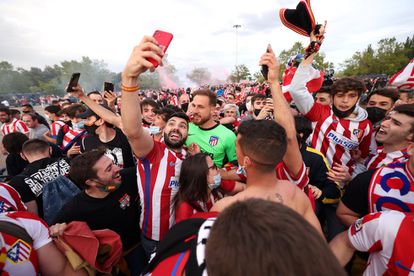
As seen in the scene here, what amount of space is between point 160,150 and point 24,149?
2.17 metres

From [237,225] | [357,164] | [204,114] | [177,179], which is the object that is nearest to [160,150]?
[177,179]

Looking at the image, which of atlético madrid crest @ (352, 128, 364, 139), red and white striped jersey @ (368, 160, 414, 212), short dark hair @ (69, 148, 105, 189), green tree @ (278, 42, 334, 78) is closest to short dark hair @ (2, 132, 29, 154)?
short dark hair @ (69, 148, 105, 189)

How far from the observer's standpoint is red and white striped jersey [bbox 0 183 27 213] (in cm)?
213

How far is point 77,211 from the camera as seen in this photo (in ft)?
7.27

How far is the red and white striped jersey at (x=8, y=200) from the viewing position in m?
2.13

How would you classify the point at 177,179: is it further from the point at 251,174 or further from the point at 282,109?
the point at 282,109

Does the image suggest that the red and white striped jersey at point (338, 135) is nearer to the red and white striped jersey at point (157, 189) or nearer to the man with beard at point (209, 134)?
the man with beard at point (209, 134)

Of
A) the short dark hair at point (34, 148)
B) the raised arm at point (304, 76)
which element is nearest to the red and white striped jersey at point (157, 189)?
the raised arm at point (304, 76)

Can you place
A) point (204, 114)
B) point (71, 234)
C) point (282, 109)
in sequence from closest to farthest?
1. point (71, 234)
2. point (282, 109)
3. point (204, 114)

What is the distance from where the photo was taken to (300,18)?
2.22 metres

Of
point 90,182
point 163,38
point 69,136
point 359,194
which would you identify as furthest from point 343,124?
point 69,136

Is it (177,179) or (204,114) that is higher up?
(204,114)

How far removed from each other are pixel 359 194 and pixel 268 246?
1793mm

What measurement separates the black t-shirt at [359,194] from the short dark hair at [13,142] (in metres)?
4.84
